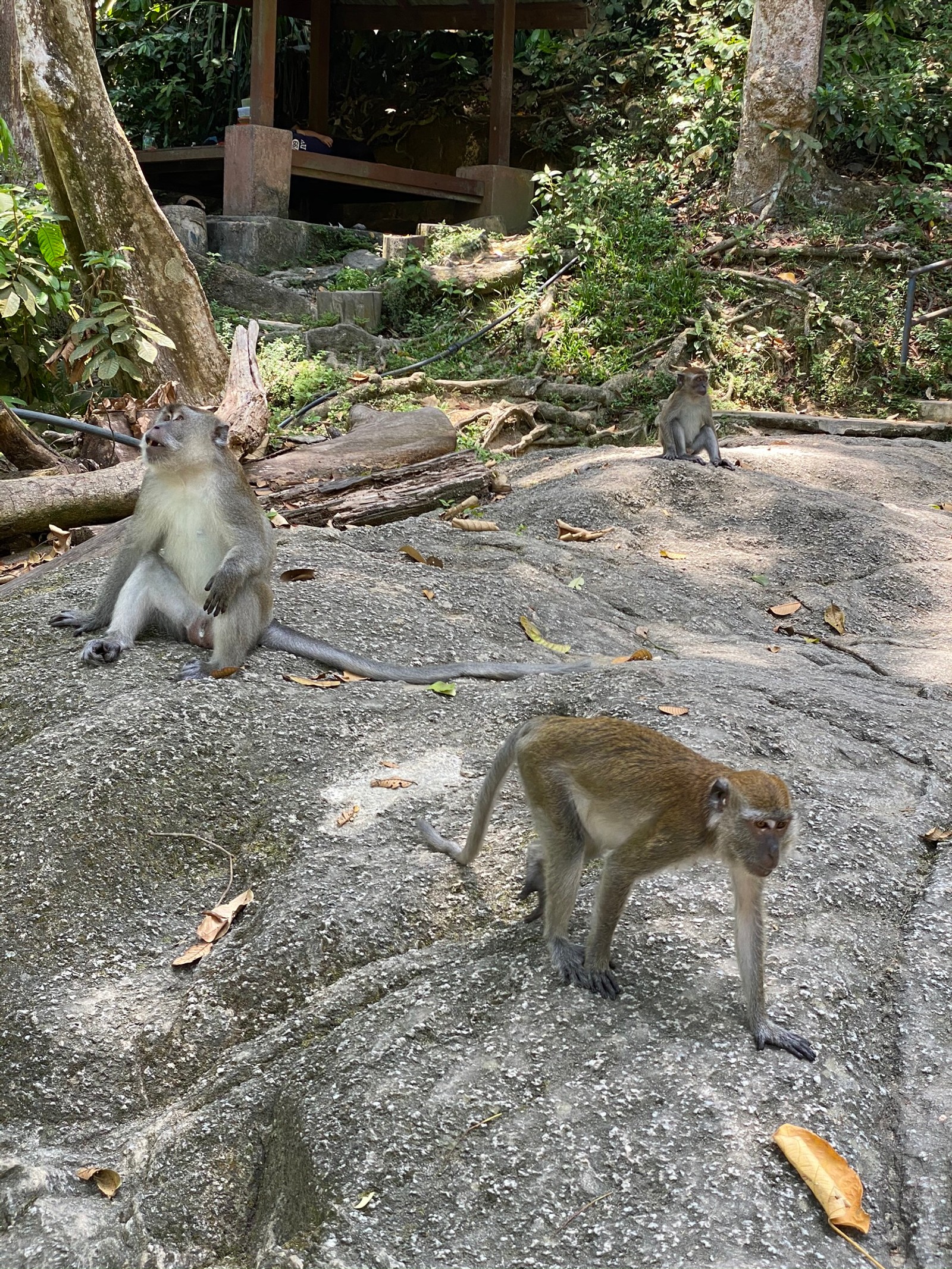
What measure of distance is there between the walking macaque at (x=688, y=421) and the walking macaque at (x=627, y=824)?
6.57 m

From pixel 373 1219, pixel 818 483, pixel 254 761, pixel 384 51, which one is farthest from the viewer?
pixel 384 51

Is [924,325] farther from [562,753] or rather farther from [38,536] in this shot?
[562,753]

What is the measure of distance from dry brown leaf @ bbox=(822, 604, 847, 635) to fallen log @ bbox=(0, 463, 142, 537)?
13.9 ft

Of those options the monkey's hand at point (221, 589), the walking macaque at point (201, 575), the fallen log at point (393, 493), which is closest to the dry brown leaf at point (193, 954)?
the walking macaque at point (201, 575)

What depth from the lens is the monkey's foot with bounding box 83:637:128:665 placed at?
4.72 m

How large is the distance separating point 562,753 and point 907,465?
25.4 feet

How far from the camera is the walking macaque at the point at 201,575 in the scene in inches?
186

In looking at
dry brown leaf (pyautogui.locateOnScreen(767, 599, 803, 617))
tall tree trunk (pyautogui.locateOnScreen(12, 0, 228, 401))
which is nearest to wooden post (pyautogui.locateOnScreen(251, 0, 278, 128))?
tall tree trunk (pyautogui.locateOnScreen(12, 0, 228, 401))

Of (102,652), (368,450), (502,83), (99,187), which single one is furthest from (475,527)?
(502,83)

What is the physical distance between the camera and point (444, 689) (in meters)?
4.88

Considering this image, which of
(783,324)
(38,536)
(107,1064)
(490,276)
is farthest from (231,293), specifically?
(107,1064)

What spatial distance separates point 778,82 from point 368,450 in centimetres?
882

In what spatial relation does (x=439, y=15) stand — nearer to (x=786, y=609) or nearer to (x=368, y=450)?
(x=368, y=450)

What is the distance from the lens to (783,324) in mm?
13648
